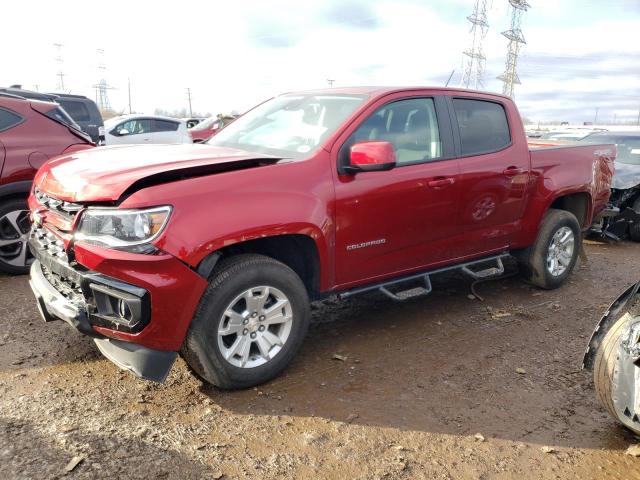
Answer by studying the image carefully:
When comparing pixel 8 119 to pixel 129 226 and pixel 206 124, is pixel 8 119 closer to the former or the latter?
pixel 129 226

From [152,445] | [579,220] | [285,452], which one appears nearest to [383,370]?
[285,452]

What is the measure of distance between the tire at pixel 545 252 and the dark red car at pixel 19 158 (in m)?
4.77

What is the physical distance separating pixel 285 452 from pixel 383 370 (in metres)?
1.13

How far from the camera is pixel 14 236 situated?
5.19m

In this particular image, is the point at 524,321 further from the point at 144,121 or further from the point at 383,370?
the point at 144,121

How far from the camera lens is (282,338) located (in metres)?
3.38

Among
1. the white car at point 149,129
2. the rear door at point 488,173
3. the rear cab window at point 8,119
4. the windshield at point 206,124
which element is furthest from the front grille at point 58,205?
the windshield at point 206,124

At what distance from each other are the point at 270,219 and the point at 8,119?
3665 millimetres

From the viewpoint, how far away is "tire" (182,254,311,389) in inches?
119

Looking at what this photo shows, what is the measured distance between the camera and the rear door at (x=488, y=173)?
14.3 feet

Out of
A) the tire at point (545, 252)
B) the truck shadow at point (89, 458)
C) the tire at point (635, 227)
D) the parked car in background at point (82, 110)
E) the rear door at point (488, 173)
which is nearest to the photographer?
the truck shadow at point (89, 458)

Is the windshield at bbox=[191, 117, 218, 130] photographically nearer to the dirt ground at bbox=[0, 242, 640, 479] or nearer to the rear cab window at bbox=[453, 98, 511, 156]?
the dirt ground at bbox=[0, 242, 640, 479]

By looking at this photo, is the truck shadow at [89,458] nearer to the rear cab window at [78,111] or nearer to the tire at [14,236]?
the tire at [14,236]

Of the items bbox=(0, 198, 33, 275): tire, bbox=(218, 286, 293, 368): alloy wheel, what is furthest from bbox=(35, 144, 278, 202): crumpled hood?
bbox=(0, 198, 33, 275): tire
